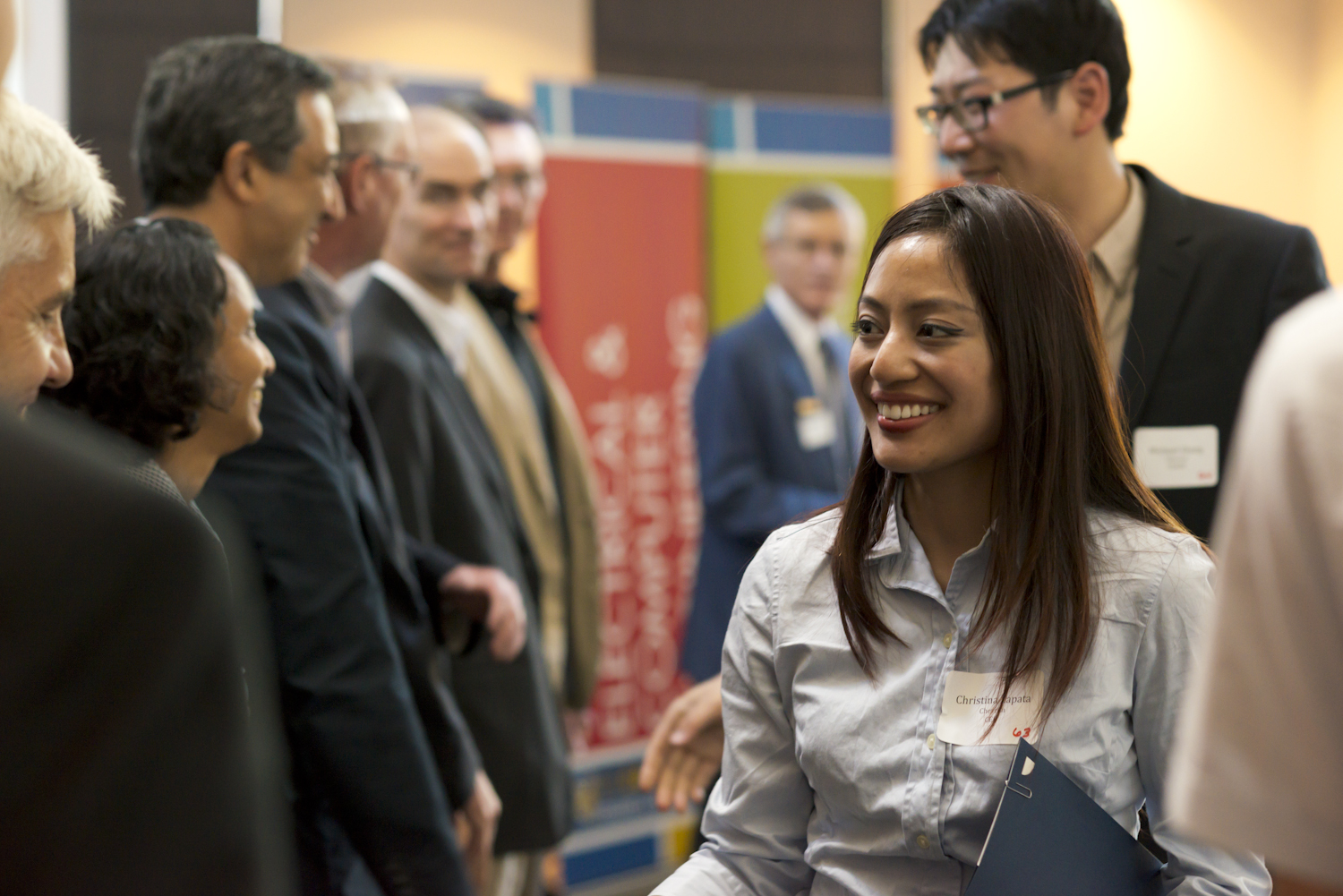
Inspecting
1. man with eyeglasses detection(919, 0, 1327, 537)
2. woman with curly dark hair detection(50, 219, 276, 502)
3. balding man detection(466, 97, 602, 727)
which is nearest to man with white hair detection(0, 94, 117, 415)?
woman with curly dark hair detection(50, 219, 276, 502)

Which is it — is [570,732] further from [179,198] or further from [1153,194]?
[1153,194]

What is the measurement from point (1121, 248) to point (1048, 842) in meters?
1.04

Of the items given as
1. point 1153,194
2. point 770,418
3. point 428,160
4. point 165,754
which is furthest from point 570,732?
point 165,754

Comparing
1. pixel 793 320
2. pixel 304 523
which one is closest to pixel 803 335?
pixel 793 320

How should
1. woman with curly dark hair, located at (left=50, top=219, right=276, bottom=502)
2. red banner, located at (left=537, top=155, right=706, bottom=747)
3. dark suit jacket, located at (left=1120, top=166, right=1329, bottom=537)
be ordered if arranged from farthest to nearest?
1. red banner, located at (left=537, top=155, right=706, bottom=747)
2. dark suit jacket, located at (left=1120, top=166, right=1329, bottom=537)
3. woman with curly dark hair, located at (left=50, top=219, right=276, bottom=502)

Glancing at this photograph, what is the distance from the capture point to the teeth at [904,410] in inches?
50.5

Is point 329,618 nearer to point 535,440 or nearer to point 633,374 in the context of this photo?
point 535,440

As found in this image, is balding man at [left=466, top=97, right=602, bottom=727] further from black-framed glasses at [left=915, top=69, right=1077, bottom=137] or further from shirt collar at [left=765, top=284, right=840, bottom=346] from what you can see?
black-framed glasses at [left=915, top=69, right=1077, bottom=137]

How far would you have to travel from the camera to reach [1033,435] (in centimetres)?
127

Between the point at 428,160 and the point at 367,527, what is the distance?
1489 mm

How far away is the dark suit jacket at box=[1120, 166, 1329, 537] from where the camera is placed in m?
1.73

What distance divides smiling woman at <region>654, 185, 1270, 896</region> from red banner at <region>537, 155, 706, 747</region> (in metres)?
2.92

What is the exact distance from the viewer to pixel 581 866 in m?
4.15

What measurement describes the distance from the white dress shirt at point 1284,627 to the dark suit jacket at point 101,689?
408 millimetres
